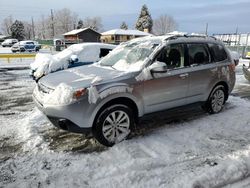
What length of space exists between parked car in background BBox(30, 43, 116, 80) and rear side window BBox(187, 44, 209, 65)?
5149 mm

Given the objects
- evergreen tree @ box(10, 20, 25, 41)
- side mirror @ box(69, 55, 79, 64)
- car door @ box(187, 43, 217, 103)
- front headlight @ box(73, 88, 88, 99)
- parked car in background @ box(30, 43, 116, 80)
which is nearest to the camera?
front headlight @ box(73, 88, 88, 99)

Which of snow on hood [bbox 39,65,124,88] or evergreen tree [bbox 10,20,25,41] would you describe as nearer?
snow on hood [bbox 39,65,124,88]

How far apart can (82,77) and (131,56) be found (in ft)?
3.88

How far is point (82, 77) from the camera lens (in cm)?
455

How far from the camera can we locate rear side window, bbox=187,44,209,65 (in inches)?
215

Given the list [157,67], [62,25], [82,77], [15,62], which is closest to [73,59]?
[82,77]

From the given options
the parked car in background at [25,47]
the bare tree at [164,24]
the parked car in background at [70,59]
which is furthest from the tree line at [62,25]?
the parked car in background at [70,59]

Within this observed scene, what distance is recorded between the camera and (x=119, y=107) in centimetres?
441

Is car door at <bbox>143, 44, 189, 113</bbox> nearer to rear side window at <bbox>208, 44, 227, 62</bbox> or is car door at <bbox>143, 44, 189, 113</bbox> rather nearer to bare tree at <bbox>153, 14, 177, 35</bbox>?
rear side window at <bbox>208, 44, 227, 62</bbox>

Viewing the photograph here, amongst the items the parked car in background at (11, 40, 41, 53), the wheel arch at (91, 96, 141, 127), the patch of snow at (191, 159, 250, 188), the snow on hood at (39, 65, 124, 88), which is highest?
the snow on hood at (39, 65, 124, 88)

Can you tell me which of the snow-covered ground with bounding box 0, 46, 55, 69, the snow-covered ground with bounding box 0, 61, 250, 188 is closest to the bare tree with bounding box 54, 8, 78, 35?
the snow-covered ground with bounding box 0, 46, 55, 69

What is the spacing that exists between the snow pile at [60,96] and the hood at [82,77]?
0.35 ft

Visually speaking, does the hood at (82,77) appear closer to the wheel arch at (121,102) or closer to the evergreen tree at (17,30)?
the wheel arch at (121,102)

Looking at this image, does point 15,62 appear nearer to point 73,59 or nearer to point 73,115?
point 73,59
